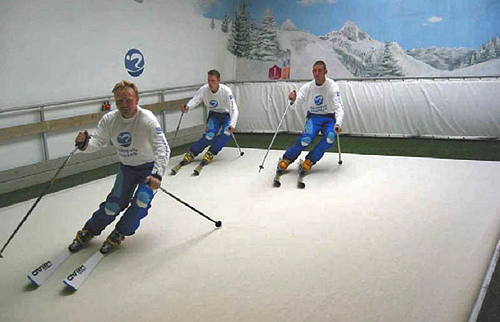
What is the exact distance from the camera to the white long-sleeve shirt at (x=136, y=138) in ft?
12.3

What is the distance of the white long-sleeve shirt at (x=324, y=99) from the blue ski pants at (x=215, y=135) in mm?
1125

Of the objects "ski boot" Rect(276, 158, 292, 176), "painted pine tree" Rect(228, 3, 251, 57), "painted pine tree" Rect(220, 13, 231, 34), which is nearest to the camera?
"ski boot" Rect(276, 158, 292, 176)

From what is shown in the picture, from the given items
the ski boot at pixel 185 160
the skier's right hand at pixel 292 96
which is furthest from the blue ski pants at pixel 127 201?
the skier's right hand at pixel 292 96

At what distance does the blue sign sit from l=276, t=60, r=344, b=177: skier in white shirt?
2.75 m

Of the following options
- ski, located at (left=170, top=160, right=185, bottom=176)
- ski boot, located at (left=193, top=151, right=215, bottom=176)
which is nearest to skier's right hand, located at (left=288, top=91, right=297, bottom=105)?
ski boot, located at (left=193, top=151, right=215, bottom=176)

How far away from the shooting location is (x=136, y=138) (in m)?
3.82

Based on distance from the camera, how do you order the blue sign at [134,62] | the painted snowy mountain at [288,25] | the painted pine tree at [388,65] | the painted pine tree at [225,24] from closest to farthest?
the blue sign at [134,62] < the painted pine tree at [388,65] < the painted snowy mountain at [288,25] < the painted pine tree at [225,24]

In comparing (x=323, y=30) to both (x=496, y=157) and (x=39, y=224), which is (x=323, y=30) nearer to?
(x=496, y=157)

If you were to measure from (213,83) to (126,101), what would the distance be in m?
3.14

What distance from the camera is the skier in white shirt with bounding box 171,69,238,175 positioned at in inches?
264

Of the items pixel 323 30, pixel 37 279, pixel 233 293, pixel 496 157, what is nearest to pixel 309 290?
pixel 233 293

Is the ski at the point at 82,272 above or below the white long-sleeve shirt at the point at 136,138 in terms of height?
below

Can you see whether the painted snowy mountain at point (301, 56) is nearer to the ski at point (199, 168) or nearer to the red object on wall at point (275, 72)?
the red object on wall at point (275, 72)

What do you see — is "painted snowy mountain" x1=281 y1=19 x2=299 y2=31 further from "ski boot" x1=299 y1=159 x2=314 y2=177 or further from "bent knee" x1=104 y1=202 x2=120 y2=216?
"bent knee" x1=104 y1=202 x2=120 y2=216
